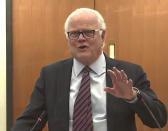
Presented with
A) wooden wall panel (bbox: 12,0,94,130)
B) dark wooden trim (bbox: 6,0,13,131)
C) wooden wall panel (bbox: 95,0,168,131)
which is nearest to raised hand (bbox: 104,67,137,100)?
wooden wall panel (bbox: 95,0,168,131)

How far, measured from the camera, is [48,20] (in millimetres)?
2408

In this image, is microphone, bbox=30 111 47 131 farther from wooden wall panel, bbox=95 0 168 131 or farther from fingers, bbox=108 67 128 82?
wooden wall panel, bbox=95 0 168 131

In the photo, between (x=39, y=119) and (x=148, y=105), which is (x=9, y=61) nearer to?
(x=39, y=119)

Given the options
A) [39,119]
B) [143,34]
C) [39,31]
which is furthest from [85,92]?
[39,31]

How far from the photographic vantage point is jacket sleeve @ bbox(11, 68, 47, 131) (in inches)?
46.6

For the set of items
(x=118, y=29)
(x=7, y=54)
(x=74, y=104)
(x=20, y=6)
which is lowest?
(x=74, y=104)

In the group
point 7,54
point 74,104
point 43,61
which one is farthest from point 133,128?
point 7,54

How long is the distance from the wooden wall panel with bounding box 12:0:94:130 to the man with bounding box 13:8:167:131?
3.49 feet

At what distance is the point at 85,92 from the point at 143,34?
117 cm

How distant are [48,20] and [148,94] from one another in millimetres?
1463

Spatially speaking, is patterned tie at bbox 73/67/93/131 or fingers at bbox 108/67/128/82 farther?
patterned tie at bbox 73/67/93/131

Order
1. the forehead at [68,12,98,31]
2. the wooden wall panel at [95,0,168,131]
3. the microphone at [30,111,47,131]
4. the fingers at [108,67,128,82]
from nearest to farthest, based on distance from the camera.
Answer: the fingers at [108,67,128,82] < the microphone at [30,111,47,131] < the forehead at [68,12,98,31] < the wooden wall panel at [95,0,168,131]

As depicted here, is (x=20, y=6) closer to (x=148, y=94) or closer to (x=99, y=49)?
(x=99, y=49)

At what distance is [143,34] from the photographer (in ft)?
7.29
